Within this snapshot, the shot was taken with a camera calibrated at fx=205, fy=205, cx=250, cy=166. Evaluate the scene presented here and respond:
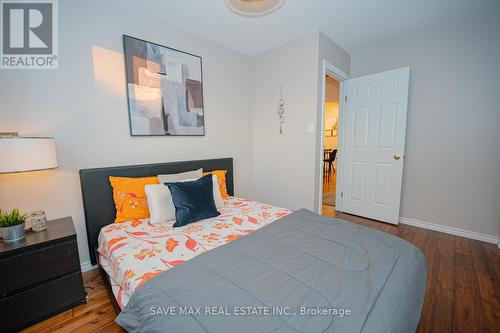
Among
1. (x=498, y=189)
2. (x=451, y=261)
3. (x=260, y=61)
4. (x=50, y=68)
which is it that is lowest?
(x=451, y=261)

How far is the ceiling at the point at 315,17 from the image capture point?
6.52ft

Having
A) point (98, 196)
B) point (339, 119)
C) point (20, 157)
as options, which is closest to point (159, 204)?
point (98, 196)

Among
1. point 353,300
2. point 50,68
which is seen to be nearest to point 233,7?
point 50,68

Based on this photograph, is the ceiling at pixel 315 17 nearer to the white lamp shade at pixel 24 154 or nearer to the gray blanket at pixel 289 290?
the white lamp shade at pixel 24 154

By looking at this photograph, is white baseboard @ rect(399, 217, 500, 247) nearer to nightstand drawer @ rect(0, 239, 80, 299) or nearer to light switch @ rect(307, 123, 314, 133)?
light switch @ rect(307, 123, 314, 133)

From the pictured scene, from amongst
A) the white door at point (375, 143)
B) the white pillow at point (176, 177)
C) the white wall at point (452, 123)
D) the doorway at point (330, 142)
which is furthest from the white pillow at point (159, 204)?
the white wall at point (452, 123)

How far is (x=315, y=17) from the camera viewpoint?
7.19ft

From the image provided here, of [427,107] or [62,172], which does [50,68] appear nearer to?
[62,172]

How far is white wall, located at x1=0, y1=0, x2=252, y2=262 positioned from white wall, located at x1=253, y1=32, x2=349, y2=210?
1.31 metres

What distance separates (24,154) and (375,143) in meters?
3.70

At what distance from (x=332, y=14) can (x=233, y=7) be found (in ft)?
3.65

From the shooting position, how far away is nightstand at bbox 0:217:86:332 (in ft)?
4.01

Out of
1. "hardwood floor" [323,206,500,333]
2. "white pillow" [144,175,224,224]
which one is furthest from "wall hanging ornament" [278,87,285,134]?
"hardwood floor" [323,206,500,333]

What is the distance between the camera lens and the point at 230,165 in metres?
2.91
